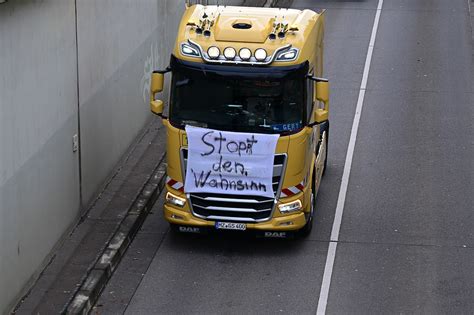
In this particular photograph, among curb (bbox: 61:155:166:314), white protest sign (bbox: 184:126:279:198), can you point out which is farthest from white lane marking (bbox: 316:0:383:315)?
curb (bbox: 61:155:166:314)

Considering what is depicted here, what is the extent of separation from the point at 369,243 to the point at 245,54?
3675mm

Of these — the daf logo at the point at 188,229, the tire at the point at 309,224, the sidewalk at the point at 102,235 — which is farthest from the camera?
the tire at the point at 309,224

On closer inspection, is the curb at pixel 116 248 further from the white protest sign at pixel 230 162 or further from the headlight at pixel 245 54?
the headlight at pixel 245 54

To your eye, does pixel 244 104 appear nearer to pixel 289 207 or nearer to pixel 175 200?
pixel 289 207

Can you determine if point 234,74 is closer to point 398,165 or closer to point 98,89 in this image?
point 98,89

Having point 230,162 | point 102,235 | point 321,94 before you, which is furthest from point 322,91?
point 102,235

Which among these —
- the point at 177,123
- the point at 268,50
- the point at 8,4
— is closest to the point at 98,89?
the point at 177,123

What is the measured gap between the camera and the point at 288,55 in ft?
52.9

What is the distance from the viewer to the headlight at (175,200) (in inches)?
655

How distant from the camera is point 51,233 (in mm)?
16062

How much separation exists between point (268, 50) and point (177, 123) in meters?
1.74

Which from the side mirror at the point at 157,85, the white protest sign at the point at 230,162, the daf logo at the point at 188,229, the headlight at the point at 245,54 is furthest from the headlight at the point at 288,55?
the daf logo at the point at 188,229

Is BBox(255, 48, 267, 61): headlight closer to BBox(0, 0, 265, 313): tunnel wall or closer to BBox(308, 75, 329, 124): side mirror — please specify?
BBox(308, 75, 329, 124): side mirror

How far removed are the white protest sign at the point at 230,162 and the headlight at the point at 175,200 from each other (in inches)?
11.9
